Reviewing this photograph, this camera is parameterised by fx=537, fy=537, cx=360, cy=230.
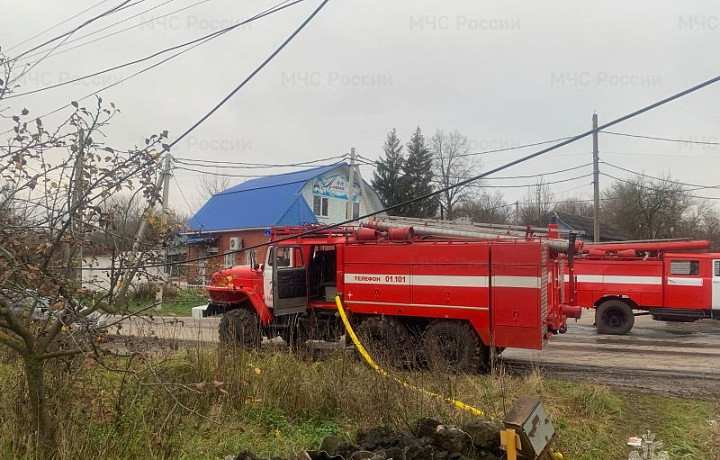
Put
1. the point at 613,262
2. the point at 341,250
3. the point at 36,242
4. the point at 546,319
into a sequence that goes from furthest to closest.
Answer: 1. the point at 613,262
2. the point at 341,250
3. the point at 546,319
4. the point at 36,242

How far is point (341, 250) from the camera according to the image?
34.0 ft

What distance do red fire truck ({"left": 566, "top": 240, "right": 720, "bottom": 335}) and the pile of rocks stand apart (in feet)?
36.8

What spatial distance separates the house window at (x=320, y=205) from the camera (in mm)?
33209

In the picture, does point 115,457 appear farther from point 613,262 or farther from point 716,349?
point 613,262

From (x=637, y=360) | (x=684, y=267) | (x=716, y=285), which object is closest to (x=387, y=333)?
(x=637, y=360)

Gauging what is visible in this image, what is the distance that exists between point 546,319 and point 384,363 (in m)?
3.84

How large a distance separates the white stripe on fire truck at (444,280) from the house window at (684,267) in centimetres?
850

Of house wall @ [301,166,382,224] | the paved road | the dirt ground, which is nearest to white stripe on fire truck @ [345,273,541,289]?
the paved road

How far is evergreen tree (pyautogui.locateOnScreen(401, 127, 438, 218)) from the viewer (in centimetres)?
4425

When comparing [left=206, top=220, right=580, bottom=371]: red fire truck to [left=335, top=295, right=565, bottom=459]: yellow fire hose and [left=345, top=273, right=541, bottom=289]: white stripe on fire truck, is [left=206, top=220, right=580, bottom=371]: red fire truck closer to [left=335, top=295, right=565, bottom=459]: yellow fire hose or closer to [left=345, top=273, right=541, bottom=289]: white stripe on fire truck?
[left=345, top=273, right=541, bottom=289]: white stripe on fire truck

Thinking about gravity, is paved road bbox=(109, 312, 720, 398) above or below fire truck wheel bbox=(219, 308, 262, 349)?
below

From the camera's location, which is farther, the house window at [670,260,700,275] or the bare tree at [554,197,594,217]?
the bare tree at [554,197,594,217]

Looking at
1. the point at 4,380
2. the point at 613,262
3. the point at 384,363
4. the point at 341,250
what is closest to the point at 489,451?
the point at 384,363

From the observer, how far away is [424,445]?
4.37 m
